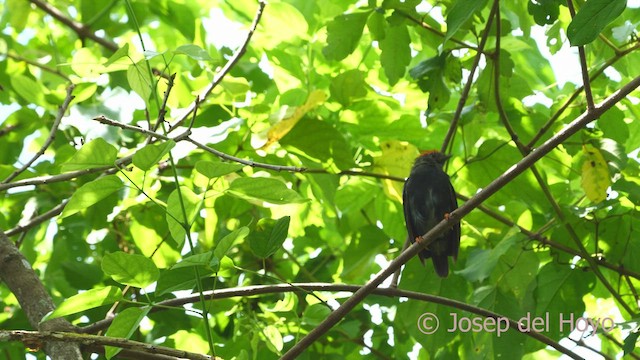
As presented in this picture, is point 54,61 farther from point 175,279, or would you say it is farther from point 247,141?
point 175,279

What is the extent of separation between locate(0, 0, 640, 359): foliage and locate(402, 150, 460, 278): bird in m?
0.08

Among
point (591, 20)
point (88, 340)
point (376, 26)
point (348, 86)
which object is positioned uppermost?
point (376, 26)

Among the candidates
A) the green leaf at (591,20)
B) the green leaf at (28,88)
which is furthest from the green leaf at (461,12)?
the green leaf at (28,88)

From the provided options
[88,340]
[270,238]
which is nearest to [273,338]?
[270,238]

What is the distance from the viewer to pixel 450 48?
3568 millimetres

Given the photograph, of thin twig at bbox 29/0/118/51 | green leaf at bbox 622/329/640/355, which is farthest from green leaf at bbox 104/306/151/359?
thin twig at bbox 29/0/118/51

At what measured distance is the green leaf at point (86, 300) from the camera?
84.2 inches

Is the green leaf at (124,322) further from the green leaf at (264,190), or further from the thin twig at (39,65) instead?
the thin twig at (39,65)

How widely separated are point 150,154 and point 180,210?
0.22 meters

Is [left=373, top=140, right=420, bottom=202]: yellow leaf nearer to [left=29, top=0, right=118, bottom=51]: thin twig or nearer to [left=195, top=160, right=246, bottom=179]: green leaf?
[left=195, top=160, right=246, bottom=179]: green leaf

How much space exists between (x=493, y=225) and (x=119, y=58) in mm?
2074

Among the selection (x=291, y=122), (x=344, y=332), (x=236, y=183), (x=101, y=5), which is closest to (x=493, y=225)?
(x=344, y=332)

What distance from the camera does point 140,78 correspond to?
2.55 m

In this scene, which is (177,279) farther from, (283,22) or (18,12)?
(18,12)
